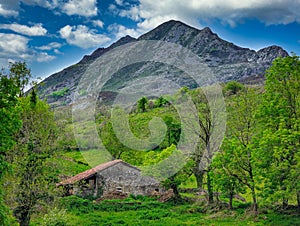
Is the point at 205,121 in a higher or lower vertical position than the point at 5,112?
lower

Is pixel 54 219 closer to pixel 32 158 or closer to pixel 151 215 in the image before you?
pixel 32 158

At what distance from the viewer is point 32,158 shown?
73.9 feet

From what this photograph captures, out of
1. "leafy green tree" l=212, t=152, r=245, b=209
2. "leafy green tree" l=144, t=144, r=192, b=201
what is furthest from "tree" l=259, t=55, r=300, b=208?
"leafy green tree" l=144, t=144, r=192, b=201

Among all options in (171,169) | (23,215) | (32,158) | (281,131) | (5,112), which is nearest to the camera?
(5,112)

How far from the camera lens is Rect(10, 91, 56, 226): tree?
2191 cm

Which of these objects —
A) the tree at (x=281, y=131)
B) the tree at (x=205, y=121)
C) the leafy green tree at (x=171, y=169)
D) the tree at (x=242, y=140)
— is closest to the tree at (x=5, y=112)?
the tree at (x=281, y=131)

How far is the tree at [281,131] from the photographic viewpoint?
22.4m

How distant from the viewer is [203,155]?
3478 cm

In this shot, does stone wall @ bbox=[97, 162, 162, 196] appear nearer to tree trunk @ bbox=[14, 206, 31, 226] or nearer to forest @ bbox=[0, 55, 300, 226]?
forest @ bbox=[0, 55, 300, 226]

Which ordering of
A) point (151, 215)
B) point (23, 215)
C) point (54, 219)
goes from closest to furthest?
1. point (54, 219)
2. point (23, 215)
3. point (151, 215)

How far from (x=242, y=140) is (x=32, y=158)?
17898 millimetres

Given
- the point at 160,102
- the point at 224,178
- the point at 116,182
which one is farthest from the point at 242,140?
the point at 160,102

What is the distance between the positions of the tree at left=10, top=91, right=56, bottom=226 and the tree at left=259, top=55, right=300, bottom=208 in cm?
1616

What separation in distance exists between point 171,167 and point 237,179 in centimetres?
1030
